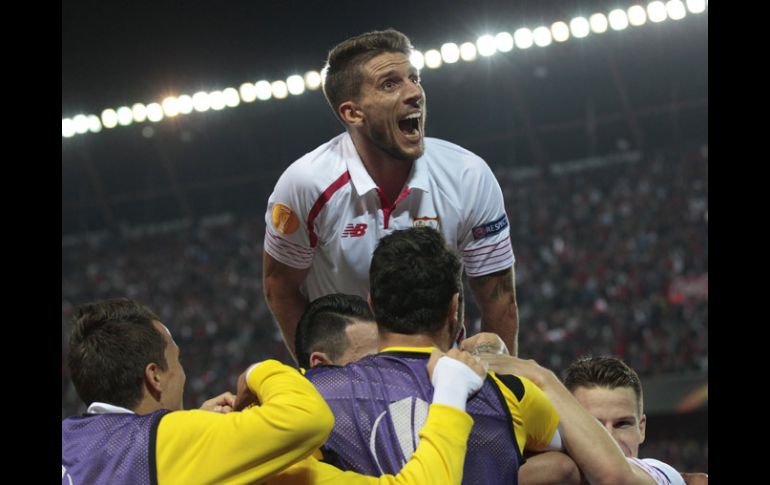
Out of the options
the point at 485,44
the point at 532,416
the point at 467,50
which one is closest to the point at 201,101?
the point at 467,50

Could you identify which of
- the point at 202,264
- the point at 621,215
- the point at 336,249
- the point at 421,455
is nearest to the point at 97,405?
the point at 421,455

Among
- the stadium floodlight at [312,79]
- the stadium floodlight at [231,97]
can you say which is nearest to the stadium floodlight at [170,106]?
the stadium floodlight at [231,97]

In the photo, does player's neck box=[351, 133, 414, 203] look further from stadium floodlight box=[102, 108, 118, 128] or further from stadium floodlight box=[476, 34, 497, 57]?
stadium floodlight box=[102, 108, 118, 128]

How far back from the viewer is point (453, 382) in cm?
237

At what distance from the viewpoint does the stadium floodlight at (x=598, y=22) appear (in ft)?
53.4

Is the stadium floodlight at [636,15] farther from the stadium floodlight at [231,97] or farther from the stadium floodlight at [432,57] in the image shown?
the stadium floodlight at [231,97]

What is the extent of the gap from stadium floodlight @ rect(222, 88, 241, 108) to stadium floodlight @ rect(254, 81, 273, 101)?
387 mm

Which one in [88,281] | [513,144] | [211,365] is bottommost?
[211,365]

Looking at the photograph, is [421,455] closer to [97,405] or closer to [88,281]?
[97,405]

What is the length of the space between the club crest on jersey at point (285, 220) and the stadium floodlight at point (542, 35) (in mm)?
13238

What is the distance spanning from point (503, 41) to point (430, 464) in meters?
14.9

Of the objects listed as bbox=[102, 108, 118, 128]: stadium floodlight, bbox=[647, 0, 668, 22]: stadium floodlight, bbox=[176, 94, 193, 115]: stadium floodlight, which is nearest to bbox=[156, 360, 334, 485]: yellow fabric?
bbox=[647, 0, 668, 22]: stadium floodlight
